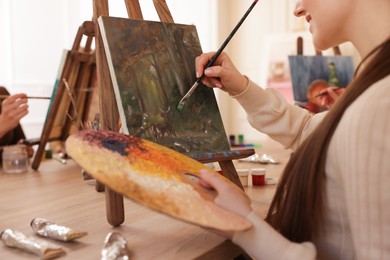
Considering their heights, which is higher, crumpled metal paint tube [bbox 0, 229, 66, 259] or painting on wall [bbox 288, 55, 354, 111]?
painting on wall [bbox 288, 55, 354, 111]

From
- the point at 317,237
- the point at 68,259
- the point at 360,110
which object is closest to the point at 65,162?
the point at 68,259

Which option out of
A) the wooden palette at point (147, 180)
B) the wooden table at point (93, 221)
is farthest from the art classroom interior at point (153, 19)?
the wooden palette at point (147, 180)

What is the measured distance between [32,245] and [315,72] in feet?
7.35

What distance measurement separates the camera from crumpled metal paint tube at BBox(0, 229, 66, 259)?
2.41 feet

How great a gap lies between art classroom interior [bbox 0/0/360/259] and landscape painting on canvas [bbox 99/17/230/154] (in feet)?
0.68

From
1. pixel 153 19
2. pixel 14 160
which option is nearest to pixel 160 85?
pixel 14 160

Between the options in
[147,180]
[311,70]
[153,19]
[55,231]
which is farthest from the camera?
[153,19]

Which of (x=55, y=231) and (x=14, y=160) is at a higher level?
(x=55, y=231)

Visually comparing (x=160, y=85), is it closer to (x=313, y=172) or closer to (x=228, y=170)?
(x=228, y=170)

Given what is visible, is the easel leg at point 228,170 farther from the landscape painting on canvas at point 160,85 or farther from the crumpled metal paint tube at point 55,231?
the crumpled metal paint tube at point 55,231

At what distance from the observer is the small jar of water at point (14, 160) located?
1746mm

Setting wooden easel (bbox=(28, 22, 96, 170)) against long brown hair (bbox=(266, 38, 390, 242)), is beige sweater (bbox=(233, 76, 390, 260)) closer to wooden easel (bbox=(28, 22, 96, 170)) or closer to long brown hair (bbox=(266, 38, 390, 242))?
long brown hair (bbox=(266, 38, 390, 242))

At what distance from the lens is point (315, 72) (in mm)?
2668

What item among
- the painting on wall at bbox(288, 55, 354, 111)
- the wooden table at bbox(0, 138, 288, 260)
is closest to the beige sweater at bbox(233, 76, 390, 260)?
the wooden table at bbox(0, 138, 288, 260)
